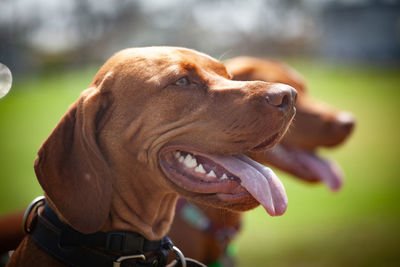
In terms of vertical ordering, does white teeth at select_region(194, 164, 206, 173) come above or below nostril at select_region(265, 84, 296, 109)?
below

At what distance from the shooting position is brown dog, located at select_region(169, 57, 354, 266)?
11.4 ft

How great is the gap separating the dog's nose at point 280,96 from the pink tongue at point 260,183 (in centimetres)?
38

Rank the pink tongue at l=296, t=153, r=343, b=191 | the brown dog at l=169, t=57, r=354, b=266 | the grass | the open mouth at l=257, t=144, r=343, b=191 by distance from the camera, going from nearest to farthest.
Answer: the brown dog at l=169, t=57, r=354, b=266 → the open mouth at l=257, t=144, r=343, b=191 → the pink tongue at l=296, t=153, r=343, b=191 → the grass

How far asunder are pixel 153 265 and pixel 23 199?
7.51m

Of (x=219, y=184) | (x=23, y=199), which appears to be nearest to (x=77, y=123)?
(x=219, y=184)

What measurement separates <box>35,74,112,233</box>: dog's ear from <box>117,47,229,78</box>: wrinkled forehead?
1.14 feet

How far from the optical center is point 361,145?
1309cm

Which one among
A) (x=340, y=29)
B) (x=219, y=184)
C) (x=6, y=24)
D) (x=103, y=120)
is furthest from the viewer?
(x=340, y=29)

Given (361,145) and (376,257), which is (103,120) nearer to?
(376,257)

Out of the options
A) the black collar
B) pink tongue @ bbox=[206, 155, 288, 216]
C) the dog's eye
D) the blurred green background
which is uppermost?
the dog's eye

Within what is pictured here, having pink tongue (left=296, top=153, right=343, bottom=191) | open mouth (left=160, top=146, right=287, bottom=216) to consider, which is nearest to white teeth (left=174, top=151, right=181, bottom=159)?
open mouth (left=160, top=146, right=287, bottom=216)

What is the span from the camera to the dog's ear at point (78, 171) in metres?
2.11

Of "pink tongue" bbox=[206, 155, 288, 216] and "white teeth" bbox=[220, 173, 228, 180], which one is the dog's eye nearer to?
"pink tongue" bbox=[206, 155, 288, 216]

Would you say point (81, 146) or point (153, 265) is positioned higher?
point (81, 146)
